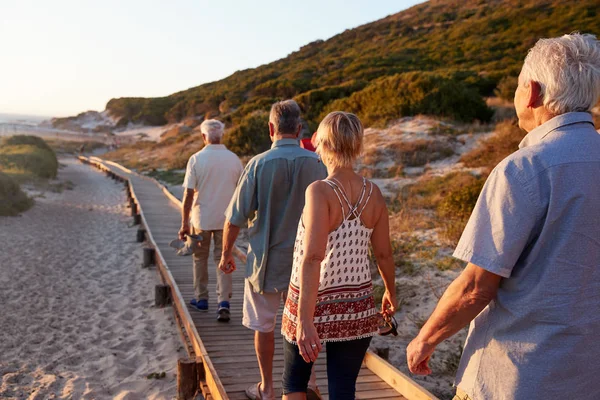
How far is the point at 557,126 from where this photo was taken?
5.64 ft

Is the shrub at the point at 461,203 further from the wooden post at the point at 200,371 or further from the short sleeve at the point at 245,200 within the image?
the short sleeve at the point at 245,200

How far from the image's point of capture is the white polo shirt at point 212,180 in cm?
497

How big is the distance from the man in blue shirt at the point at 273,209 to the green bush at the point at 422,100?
1616 centimetres

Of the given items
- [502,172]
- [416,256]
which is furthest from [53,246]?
[502,172]

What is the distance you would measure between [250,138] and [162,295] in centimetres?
1734

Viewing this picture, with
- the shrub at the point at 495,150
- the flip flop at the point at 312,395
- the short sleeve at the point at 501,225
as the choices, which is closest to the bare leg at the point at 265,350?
the flip flop at the point at 312,395

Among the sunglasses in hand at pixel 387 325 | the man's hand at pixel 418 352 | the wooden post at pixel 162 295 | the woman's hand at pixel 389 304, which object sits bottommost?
the wooden post at pixel 162 295

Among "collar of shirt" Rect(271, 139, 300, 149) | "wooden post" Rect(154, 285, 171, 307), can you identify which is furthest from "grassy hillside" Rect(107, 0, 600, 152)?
"collar of shirt" Rect(271, 139, 300, 149)

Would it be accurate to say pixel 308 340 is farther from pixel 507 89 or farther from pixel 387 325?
pixel 507 89

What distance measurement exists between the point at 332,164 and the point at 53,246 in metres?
10.7

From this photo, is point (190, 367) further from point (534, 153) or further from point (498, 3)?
point (498, 3)

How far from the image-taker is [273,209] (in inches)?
136

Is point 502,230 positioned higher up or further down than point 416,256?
higher up

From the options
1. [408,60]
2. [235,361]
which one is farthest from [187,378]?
[408,60]
